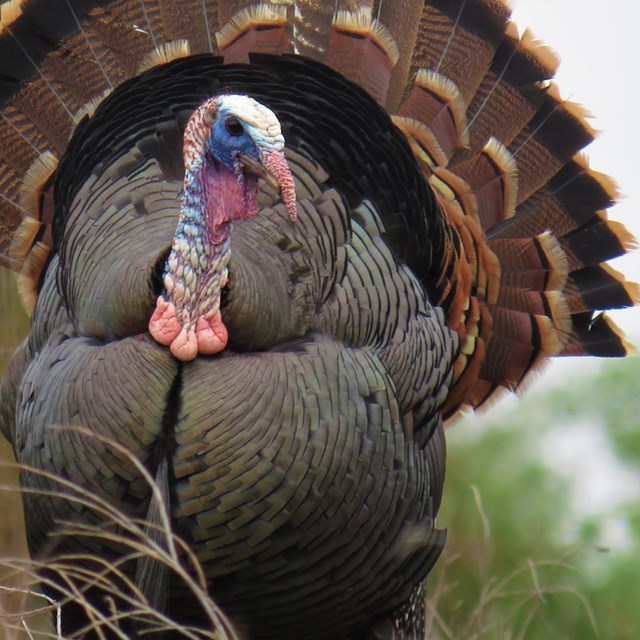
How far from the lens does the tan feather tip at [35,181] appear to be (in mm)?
4195

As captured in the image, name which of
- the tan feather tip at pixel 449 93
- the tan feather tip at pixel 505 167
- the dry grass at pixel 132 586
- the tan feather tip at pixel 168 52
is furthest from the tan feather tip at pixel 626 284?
the tan feather tip at pixel 168 52

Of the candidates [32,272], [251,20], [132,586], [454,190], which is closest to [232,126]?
[251,20]

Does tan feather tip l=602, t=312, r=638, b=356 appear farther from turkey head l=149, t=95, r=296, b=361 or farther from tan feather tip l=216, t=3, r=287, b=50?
turkey head l=149, t=95, r=296, b=361

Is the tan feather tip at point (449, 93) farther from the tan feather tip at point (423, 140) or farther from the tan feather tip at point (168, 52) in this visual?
the tan feather tip at point (168, 52)

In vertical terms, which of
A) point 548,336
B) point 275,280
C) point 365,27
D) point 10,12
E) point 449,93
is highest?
point 365,27

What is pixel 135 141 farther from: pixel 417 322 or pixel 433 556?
pixel 433 556

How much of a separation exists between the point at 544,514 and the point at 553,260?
1.63 m

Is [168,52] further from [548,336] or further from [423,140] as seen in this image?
[548,336]

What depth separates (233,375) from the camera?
308 centimetres

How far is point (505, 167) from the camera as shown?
4484 mm

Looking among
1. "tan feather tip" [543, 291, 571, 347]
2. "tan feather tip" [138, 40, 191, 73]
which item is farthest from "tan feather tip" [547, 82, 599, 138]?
"tan feather tip" [138, 40, 191, 73]

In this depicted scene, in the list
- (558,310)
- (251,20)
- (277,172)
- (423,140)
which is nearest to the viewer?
(277,172)

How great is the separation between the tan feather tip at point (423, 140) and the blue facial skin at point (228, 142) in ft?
4.09

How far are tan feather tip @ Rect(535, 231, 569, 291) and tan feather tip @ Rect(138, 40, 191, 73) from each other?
1.38m
